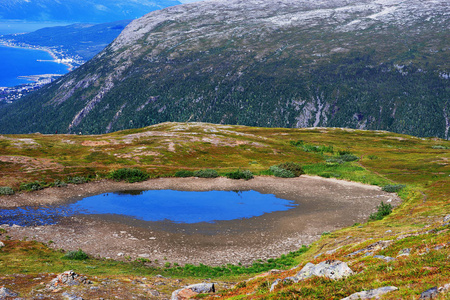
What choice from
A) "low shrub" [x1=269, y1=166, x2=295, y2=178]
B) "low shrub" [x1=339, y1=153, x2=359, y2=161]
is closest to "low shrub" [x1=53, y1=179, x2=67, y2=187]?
"low shrub" [x1=269, y1=166, x2=295, y2=178]

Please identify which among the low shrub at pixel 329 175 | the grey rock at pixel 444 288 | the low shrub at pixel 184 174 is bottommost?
the low shrub at pixel 329 175

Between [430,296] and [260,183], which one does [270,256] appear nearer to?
[430,296]

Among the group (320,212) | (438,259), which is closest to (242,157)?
(320,212)

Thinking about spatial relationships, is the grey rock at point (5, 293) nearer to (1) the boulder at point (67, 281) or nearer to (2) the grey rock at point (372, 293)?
(1) the boulder at point (67, 281)

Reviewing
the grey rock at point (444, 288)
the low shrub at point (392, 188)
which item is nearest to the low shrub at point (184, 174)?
the low shrub at point (392, 188)

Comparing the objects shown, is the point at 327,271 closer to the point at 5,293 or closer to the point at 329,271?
the point at 329,271
